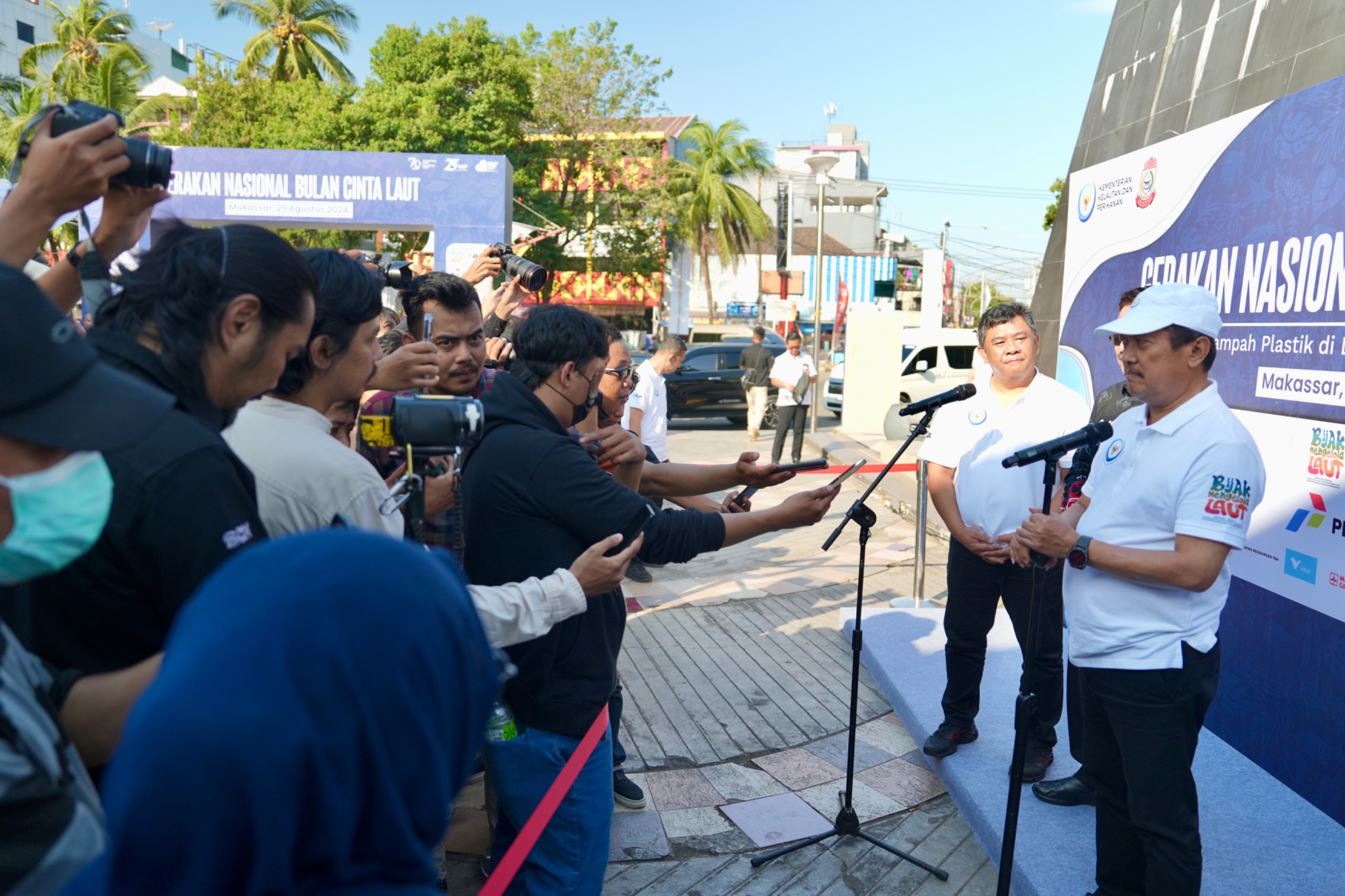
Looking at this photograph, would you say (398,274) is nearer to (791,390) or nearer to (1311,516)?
(1311,516)

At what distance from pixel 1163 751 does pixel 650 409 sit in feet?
18.0

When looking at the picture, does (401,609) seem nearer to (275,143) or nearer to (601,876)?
(601,876)

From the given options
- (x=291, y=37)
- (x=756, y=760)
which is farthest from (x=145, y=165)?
(x=291, y=37)

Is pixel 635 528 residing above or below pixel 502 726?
above

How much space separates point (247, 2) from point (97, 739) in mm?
37730

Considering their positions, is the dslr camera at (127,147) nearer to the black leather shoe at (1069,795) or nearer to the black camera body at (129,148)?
the black camera body at (129,148)

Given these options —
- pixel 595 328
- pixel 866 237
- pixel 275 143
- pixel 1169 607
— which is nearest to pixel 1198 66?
pixel 1169 607

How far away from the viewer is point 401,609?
31.6 inches

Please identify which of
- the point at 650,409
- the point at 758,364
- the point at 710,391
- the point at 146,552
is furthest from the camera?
the point at 710,391

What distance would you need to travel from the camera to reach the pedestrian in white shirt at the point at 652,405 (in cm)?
754

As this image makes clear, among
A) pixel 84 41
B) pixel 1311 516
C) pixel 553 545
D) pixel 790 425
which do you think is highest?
pixel 84 41

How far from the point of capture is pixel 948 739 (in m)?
4.25

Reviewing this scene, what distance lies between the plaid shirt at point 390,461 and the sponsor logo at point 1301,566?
126 inches

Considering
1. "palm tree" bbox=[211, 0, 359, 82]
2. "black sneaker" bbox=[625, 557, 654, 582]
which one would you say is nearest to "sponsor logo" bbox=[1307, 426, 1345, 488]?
"black sneaker" bbox=[625, 557, 654, 582]
